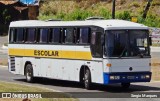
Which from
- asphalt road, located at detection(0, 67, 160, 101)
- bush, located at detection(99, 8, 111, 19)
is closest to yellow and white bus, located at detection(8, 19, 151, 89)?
asphalt road, located at detection(0, 67, 160, 101)

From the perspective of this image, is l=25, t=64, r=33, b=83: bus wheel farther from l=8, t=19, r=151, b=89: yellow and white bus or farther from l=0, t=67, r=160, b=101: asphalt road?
l=0, t=67, r=160, b=101: asphalt road

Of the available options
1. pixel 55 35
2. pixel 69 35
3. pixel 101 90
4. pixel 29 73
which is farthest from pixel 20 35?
pixel 101 90

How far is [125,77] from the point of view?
2225 centimetres

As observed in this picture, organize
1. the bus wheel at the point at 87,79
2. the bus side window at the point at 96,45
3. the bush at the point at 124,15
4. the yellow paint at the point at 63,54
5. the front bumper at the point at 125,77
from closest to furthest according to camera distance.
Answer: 1. the front bumper at the point at 125,77
2. the bus side window at the point at 96,45
3. the bus wheel at the point at 87,79
4. the yellow paint at the point at 63,54
5. the bush at the point at 124,15

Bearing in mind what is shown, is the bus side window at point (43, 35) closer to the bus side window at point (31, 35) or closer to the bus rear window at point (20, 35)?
the bus side window at point (31, 35)

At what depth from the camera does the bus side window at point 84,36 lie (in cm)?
2341

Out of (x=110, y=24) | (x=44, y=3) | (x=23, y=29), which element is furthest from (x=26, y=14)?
(x=110, y=24)

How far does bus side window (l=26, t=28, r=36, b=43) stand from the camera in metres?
27.2

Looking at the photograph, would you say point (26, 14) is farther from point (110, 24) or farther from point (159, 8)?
point (110, 24)

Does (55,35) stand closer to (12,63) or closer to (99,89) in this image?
(99,89)

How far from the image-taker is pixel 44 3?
299ft

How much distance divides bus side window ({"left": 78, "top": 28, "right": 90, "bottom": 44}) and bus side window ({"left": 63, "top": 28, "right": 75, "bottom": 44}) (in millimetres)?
503

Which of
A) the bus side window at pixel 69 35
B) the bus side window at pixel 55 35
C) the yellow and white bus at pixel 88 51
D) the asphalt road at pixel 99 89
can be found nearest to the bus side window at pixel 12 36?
the yellow and white bus at pixel 88 51

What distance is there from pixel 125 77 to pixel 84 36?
2.65 m
